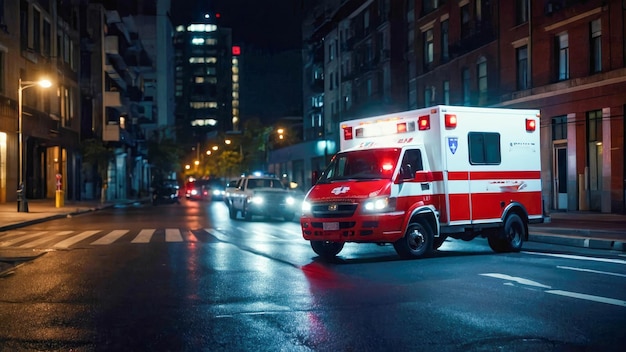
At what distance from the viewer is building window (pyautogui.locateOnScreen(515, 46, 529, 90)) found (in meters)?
31.9

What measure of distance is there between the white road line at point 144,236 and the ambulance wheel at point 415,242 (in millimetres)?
7949

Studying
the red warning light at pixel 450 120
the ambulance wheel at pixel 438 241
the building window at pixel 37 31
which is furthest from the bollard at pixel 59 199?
the red warning light at pixel 450 120

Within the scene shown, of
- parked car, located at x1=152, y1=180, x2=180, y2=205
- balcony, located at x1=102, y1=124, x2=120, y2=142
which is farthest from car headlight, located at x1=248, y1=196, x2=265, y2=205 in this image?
balcony, located at x1=102, y1=124, x2=120, y2=142

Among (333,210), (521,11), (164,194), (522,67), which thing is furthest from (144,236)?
(164,194)

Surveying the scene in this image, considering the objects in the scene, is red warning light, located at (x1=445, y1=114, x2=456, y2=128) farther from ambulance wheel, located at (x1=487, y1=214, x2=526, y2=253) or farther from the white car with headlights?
the white car with headlights

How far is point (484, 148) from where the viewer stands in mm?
14953

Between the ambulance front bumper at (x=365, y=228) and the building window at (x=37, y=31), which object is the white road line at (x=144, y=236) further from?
the building window at (x=37, y=31)

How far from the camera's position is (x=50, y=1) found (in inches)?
1857

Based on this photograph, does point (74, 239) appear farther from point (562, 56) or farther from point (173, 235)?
point (562, 56)

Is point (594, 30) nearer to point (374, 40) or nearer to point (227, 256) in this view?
point (227, 256)

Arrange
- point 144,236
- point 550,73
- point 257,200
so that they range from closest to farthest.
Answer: point 144,236 → point 257,200 → point 550,73

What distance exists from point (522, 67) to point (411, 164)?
20.1m

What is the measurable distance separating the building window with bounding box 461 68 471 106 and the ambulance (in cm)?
2156

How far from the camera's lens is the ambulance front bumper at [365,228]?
43.9 ft
